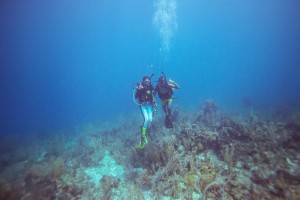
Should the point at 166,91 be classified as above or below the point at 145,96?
above

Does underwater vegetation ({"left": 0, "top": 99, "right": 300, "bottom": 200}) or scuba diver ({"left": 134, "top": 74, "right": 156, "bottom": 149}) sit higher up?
scuba diver ({"left": 134, "top": 74, "right": 156, "bottom": 149})

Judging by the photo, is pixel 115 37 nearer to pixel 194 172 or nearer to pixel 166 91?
pixel 166 91

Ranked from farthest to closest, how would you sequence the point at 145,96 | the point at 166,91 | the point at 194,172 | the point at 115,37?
the point at 115,37 < the point at 166,91 < the point at 145,96 < the point at 194,172

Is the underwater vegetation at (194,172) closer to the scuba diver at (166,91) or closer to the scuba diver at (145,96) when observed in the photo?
the scuba diver at (166,91)

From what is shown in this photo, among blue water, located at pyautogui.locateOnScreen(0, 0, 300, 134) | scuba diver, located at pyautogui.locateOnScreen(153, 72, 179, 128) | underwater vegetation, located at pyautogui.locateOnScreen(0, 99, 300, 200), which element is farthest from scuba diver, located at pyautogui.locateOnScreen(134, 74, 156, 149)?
blue water, located at pyautogui.locateOnScreen(0, 0, 300, 134)

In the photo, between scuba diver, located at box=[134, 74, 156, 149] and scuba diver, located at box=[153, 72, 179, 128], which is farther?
scuba diver, located at box=[153, 72, 179, 128]

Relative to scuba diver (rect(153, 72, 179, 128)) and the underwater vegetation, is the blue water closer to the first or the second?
scuba diver (rect(153, 72, 179, 128))

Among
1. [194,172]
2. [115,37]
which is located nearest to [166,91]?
[194,172]

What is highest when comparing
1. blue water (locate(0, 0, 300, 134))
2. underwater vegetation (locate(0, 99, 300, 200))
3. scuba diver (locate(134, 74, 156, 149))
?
blue water (locate(0, 0, 300, 134))

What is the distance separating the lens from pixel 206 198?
17.4ft

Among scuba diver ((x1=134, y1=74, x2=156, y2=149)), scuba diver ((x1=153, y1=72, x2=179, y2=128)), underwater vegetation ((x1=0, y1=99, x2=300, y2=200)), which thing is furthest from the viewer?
scuba diver ((x1=153, y1=72, x2=179, y2=128))

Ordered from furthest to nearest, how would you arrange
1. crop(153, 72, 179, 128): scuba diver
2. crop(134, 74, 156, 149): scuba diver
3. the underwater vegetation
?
1. crop(153, 72, 179, 128): scuba diver
2. crop(134, 74, 156, 149): scuba diver
3. the underwater vegetation

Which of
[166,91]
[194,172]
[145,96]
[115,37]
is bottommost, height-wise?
[194,172]

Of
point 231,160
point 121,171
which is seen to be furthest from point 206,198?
point 121,171
